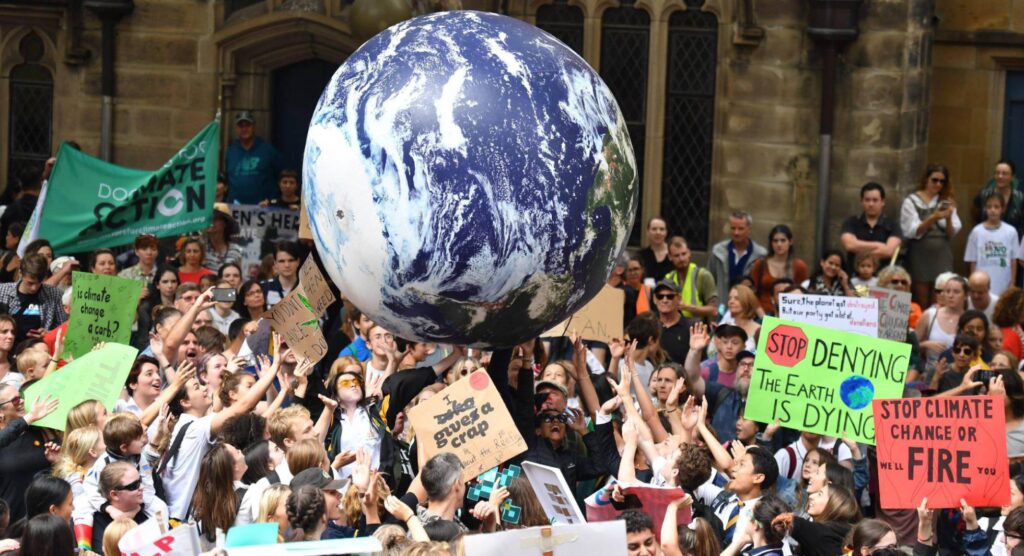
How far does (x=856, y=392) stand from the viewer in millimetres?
10688

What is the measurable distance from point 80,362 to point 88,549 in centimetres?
201

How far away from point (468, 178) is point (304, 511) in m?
1.53

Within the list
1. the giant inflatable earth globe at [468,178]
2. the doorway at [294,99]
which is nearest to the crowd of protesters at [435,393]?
the giant inflatable earth globe at [468,178]

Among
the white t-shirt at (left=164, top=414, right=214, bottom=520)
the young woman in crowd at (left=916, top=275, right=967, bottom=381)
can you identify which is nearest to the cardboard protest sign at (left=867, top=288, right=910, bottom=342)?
the young woman in crowd at (left=916, top=275, right=967, bottom=381)

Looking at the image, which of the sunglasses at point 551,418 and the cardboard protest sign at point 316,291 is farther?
the cardboard protest sign at point 316,291

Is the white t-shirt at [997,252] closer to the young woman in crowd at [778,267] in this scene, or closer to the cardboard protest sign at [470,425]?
the young woman in crowd at [778,267]

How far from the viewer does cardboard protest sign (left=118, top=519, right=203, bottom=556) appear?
24.0 feet

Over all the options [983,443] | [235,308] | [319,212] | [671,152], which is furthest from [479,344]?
[671,152]

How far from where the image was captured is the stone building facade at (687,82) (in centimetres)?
1612

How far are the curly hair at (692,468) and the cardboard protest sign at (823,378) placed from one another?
4.60 ft

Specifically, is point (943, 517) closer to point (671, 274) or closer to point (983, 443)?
point (983, 443)

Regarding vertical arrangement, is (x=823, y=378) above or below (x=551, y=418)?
above

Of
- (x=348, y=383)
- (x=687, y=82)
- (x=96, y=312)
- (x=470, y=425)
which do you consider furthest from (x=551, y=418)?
(x=687, y=82)

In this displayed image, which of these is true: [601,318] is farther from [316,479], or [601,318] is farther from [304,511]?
[304,511]
